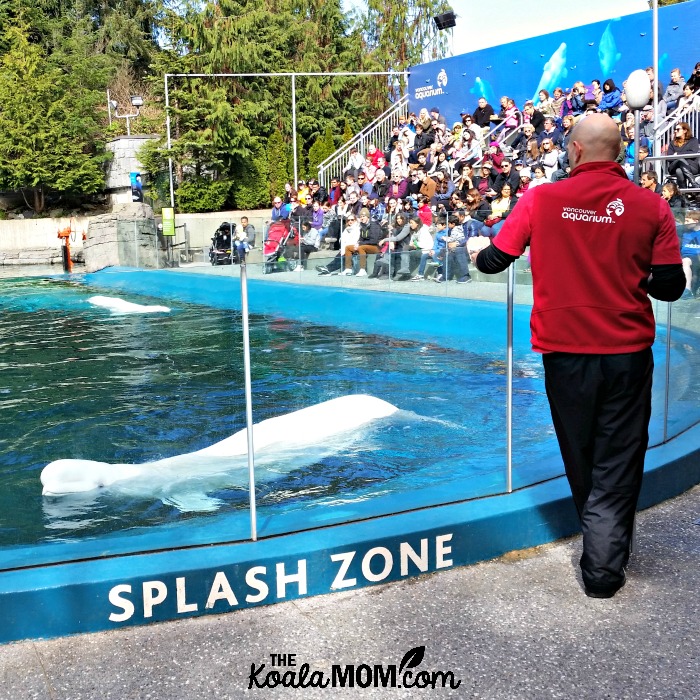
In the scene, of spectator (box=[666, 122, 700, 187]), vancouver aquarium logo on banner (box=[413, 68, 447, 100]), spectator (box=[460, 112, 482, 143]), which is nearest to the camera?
spectator (box=[666, 122, 700, 187])

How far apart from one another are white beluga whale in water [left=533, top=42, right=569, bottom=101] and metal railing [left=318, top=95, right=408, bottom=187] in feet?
16.7

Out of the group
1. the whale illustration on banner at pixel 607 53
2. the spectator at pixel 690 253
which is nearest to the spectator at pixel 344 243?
the whale illustration on banner at pixel 607 53

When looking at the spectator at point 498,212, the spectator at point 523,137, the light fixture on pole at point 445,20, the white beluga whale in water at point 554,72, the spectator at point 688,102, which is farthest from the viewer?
the light fixture on pole at point 445,20

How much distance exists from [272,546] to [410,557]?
49 centimetres

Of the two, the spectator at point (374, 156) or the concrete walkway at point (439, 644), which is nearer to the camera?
the concrete walkway at point (439, 644)

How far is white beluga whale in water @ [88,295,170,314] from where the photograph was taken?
13984 mm

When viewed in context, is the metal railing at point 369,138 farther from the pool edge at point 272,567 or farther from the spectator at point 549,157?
the pool edge at point 272,567

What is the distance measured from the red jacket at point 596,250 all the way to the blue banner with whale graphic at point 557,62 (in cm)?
1412

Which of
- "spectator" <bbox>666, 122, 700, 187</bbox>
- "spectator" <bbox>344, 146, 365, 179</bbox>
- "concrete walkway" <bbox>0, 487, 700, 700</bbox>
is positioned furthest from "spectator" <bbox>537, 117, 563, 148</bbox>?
"concrete walkway" <bbox>0, 487, 700, 700</bbox>

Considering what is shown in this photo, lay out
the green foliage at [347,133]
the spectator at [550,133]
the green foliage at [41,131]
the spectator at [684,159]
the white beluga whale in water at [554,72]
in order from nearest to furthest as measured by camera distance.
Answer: the spectator at [684,159], the spectator at [550,133], the white beluga whale in water at [554,72], the green foliage at [41,131], the green foliage at [347,133]

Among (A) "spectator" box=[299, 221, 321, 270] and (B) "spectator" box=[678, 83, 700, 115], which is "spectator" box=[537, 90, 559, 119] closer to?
(B) "spectator" box=[678, 83, 700, 115]

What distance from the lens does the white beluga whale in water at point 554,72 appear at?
1797 centimetres

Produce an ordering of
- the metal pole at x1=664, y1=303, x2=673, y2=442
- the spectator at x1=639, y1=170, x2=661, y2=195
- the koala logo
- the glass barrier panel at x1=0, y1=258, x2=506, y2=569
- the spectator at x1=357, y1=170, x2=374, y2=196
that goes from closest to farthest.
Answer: the koala logo < the glass barrier panel at x1=0, y1=258, x2=506, y2=569 < the metal pole at x1=664, y1=303, x2=673, y2=442 < the spectator at x1=639, y1=170, x2=661, y2=195 < the spectator at x1=357, y1=170, x2=374, y2=196

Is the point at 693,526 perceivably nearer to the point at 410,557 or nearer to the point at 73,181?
the point at 410,557
